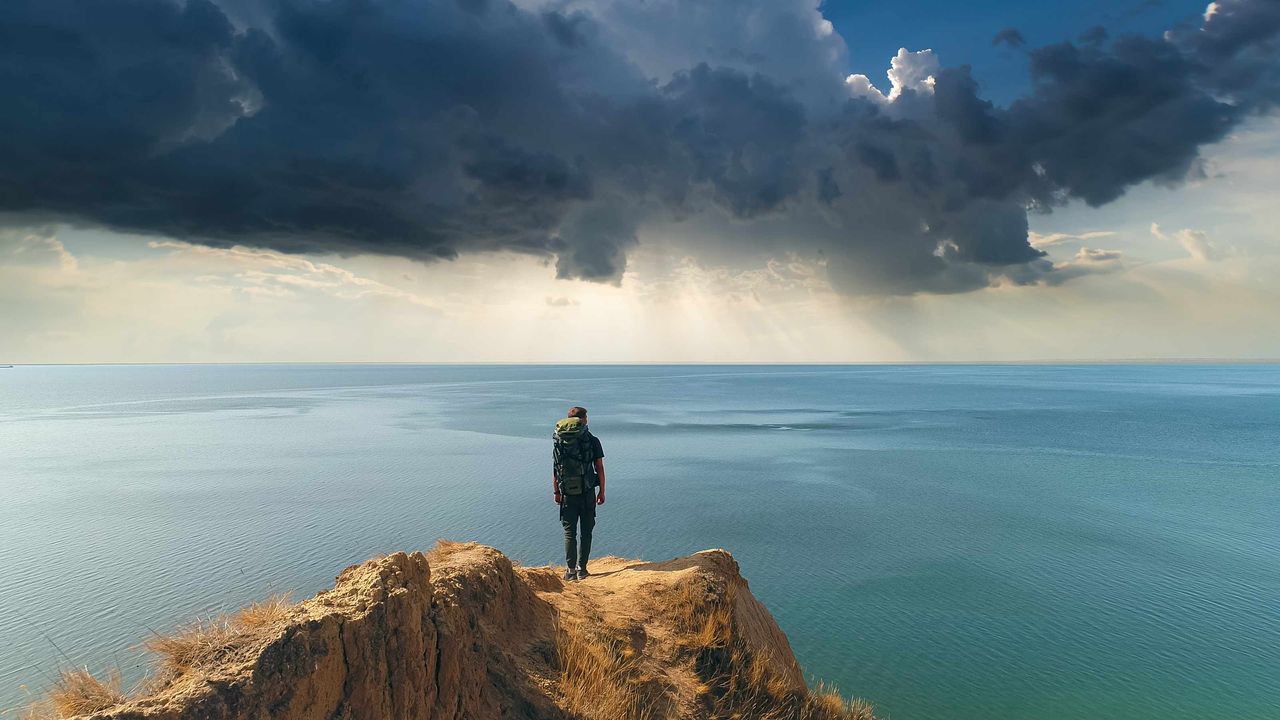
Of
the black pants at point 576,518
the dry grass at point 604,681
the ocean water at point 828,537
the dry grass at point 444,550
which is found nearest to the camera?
the dry grass at point 604,681

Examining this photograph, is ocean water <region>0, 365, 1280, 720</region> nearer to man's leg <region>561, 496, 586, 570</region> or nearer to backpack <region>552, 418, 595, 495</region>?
man's leg <region>561, 496, 586, 570</region>

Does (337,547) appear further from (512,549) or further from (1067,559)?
(1067,559)

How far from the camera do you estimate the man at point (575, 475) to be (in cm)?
1089

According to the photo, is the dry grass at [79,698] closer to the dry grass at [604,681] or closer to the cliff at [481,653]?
the cliff at [481,653]

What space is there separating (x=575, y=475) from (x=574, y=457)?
0.29m

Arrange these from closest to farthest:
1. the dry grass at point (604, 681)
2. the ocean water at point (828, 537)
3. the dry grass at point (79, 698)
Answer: the dry grass at point (79, 698)
the dry grass at point (604, 681)
the ocean water at point (828, 537)

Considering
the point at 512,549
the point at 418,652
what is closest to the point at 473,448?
the point at 512,549

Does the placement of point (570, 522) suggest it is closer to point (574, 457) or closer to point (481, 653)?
point (574, 457)

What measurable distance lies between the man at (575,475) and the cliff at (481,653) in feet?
2.29

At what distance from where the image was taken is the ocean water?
47.7ft

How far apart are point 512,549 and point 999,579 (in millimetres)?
15494

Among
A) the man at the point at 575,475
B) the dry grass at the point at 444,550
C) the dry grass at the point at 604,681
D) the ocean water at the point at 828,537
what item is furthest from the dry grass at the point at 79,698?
the man at the point at 575,475

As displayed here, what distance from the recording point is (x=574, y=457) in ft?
35.9

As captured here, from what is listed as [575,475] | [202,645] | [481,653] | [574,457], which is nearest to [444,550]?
[575,475]
